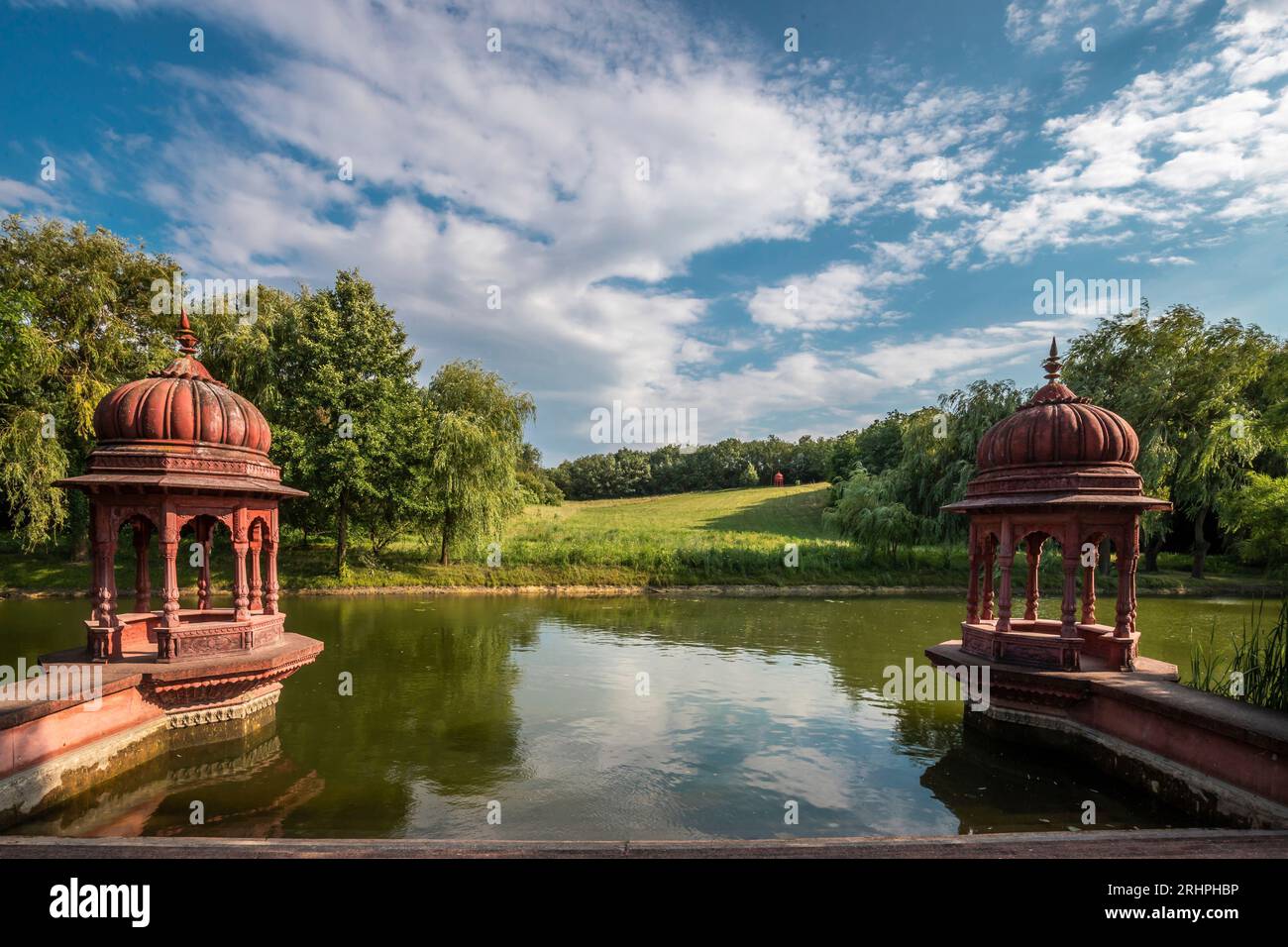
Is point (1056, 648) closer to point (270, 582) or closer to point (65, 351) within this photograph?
point (270, 582)

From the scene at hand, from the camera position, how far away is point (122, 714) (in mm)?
8961

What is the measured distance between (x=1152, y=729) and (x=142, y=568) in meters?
17.1

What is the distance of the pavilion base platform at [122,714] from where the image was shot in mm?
7387

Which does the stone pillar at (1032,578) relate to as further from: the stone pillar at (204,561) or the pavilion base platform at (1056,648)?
the stone pillar at (204,561)

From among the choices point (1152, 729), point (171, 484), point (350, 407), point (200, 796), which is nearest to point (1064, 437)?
point (1152, 729)

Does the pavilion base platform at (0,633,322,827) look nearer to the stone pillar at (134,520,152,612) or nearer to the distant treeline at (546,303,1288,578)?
the stone pillar at (134,520,152,612)

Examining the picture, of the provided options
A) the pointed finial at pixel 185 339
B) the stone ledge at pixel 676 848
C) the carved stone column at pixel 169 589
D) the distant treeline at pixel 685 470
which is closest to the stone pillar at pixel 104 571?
the carved stone column at pixel 169 589

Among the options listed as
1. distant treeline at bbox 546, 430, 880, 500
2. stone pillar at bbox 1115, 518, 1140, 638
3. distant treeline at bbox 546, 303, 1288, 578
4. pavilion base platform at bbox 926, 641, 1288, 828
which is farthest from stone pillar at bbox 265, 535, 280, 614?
distant treeline at bbox 546, 430, 880, 500

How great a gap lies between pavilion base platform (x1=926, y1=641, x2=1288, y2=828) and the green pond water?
1.32ft

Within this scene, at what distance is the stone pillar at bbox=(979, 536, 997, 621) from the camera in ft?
38.8

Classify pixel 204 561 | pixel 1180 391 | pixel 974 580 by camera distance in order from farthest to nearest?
pixel 1180 391 < pixel 204 561 < pixel 974 580
